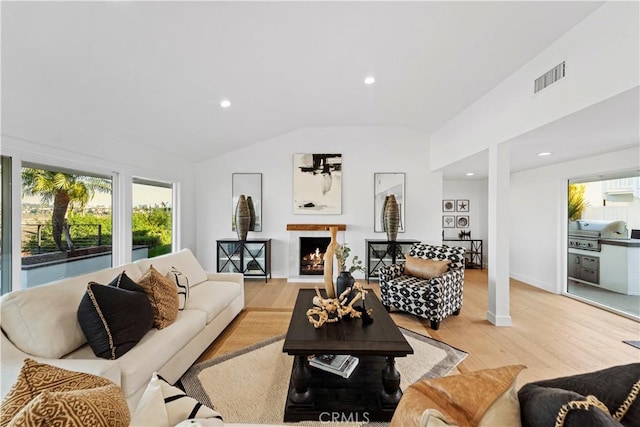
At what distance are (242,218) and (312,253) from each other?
153cm

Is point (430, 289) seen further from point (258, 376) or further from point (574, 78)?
point (574, 78)

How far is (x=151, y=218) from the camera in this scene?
4.33m

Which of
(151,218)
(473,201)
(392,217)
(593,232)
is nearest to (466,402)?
(392,217)

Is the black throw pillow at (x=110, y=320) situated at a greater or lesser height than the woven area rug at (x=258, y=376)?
greater

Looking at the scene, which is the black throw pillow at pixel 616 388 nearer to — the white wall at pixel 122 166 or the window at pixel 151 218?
the white wall at pixel 122 166

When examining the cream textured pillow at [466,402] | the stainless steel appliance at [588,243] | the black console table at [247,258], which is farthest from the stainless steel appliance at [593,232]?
the black console table at [247,258]

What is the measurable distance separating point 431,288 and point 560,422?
256 centimetres

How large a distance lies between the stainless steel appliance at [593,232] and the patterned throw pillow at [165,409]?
5356 millimetres

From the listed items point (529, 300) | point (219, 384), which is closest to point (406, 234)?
point (529, 300)

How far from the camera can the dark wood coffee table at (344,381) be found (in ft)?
5.59

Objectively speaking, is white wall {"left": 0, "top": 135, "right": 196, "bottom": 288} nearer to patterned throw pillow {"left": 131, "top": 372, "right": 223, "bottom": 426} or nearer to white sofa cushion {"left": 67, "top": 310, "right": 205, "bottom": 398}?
white sofa cushion {"left": 67, "top": 310, "right": 205, "bottom": 398}

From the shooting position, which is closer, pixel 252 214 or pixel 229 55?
pixel 229 55

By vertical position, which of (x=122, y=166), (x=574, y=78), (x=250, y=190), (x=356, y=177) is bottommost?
(x=250, y=190)

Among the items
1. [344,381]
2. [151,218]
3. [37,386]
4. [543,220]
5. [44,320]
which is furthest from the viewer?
[543,220]
